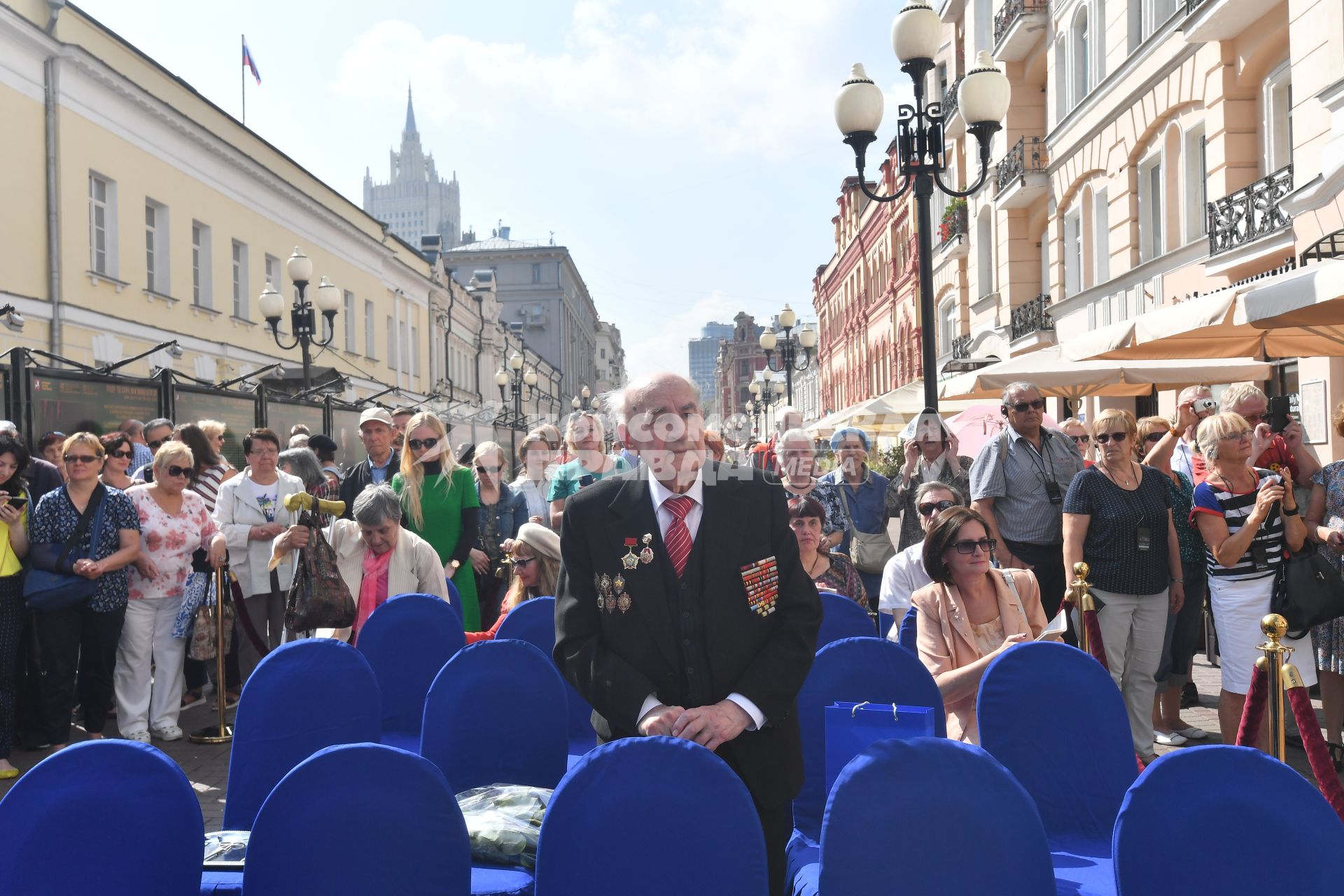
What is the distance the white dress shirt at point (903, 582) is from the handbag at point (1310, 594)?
191cm

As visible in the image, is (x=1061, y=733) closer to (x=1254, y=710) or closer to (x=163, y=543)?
(x=1254, y=710)

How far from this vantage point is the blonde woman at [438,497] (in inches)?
260

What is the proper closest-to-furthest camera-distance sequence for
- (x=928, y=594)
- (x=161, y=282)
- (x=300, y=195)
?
1. (x=928, y=594)
2. (x=161, y=282)
3. (x=300, y=195)

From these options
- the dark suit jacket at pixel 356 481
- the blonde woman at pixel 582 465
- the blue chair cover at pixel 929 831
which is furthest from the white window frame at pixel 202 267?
the blue chair cover at pixel 929 831

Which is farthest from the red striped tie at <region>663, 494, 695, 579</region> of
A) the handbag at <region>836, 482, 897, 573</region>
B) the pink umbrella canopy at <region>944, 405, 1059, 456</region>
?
the pink umbrella canopy at <region>944, 405, 1059, 456</region>

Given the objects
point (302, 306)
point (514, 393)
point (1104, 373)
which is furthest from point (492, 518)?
point (514, 393)

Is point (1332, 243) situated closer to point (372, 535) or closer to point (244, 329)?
point (372, 535)

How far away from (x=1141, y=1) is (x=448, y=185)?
598ft

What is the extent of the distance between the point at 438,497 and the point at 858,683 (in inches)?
146

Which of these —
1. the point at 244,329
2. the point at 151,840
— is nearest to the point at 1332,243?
the point at 151,840

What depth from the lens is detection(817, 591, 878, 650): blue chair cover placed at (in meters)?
4.65

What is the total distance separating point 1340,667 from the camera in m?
5.40

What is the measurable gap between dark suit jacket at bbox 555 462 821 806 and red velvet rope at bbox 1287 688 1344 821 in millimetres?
1989

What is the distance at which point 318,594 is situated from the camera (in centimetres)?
538
